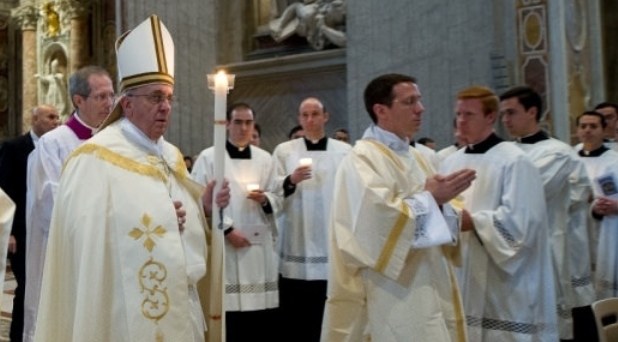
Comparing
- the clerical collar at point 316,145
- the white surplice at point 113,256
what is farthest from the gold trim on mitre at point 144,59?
the clerical collar at point 316,145

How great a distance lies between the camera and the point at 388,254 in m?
3.37

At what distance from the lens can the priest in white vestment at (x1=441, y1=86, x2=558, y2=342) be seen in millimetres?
3938

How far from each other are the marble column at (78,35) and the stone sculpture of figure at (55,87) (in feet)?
1.63

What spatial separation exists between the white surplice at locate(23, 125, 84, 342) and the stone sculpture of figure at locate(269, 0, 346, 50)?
5.16 metres

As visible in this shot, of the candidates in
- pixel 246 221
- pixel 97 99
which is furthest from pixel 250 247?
pixel 97 99

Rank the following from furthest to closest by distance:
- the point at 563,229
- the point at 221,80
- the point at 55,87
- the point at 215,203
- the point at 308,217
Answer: the point at 55,87 < the point at 308,217 < the point at 563,229 < the point at 215,203 < the point at 221,80

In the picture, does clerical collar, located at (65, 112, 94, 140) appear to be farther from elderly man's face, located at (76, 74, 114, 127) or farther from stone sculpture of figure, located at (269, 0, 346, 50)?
stone sculpture of figure, located at (269, 0, 346, 50)

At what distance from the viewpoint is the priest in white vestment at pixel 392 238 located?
3.38 m

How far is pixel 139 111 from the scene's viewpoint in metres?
3.14

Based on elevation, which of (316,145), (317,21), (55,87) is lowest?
(316,145)

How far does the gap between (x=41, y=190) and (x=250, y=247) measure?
6.28ft

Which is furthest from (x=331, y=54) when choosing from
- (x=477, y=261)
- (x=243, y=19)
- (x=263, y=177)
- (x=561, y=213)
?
(x=477, y=261)

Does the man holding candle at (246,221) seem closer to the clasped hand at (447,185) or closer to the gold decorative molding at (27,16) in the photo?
the clasped hand at (447,185)

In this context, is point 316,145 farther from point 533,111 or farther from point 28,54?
point 28,54
